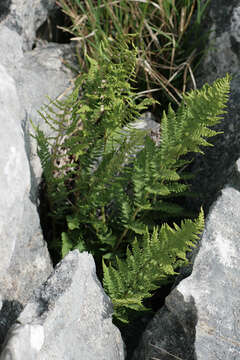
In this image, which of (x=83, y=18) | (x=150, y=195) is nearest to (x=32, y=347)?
(x=150, y=195)

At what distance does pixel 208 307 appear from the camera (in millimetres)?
2502

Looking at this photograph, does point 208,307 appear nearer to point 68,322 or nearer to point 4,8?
point 68,322

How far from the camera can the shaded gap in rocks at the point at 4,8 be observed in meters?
3.61

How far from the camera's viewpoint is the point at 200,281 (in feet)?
8.57

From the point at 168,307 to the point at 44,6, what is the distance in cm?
290

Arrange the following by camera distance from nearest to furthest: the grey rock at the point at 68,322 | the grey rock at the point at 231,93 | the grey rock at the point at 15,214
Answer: the grey rock at the point at 68,322, the grey rock at the point at 15,214, the grey rock at the point at 231,93

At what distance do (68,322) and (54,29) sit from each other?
123 inches

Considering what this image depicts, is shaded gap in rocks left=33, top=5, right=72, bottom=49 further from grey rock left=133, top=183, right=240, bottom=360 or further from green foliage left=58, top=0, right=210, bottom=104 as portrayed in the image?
grey rock left=133, top=183, right=240, bottom=360

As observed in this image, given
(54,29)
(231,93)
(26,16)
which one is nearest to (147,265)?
(231,93)

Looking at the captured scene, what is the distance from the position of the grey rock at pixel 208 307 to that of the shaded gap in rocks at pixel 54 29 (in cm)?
251

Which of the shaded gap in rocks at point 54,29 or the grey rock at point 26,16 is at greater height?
the grey rock at point 26,16

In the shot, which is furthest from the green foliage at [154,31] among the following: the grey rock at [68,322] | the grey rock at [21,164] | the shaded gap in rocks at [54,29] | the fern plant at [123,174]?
the grey rock at [68,322]

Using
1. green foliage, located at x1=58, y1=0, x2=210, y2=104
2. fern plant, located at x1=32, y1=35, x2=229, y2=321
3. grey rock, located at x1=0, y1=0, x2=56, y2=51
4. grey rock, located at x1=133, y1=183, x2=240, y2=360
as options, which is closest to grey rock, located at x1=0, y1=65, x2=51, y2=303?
fern plant, located at x1=32, y1=35, x2=229, y2=321

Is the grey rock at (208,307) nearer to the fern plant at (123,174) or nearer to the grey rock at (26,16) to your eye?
the fern plant at (123,174)
